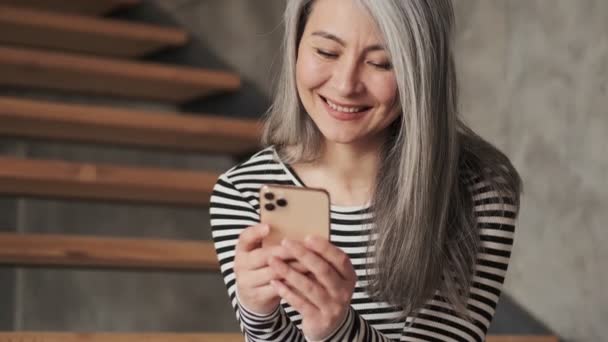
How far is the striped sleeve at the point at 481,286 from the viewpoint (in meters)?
1.52

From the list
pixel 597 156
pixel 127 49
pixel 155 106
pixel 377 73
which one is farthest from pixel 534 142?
pixel 155 106

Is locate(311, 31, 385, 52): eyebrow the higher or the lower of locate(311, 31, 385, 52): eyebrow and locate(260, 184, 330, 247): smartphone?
the higher

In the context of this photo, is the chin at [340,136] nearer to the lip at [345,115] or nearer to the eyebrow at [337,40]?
the lip at [345,115]

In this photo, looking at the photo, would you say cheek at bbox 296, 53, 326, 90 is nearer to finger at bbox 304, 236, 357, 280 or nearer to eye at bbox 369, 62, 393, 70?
eye at bbox 369, 62, 393, 70

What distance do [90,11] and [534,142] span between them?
6.08ft

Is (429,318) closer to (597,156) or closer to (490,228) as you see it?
(490,228)

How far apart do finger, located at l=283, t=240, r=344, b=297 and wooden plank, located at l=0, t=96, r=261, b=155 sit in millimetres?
1714

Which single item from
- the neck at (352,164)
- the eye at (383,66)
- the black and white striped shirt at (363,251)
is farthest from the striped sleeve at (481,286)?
the eye at (383,66)

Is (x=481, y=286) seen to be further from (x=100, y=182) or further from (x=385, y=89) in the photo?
(x=100, y=182)

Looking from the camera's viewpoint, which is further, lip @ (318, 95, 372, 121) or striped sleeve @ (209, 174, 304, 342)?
striped sleeve @ (209, 174, 304, 342)

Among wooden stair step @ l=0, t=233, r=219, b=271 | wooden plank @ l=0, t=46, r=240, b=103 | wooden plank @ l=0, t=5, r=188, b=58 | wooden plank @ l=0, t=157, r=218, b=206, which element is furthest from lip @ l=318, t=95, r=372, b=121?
wooden plank @ l=0, t=5, r=188, b=58

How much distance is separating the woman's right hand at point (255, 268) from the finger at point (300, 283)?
1 centimetres

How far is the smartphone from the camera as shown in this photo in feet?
4.12

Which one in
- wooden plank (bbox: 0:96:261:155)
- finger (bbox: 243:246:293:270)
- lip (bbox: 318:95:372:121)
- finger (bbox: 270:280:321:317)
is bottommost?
wooden plank (bbox: 0:96:261:155)
